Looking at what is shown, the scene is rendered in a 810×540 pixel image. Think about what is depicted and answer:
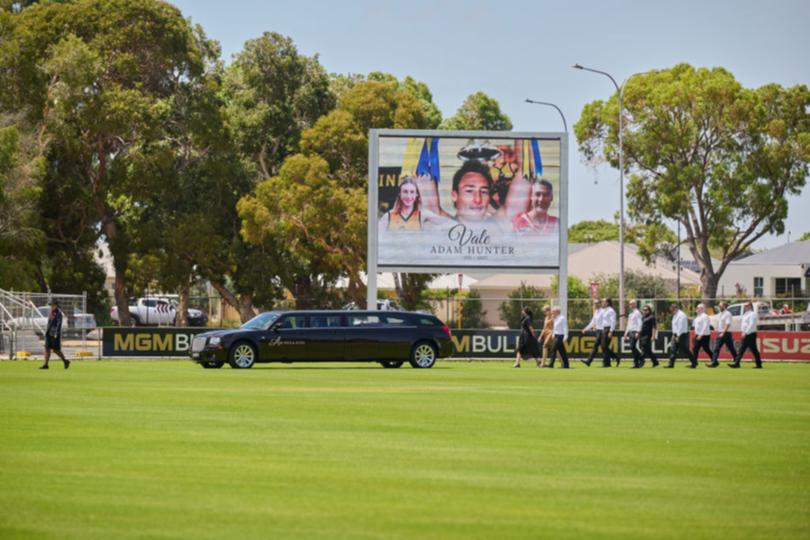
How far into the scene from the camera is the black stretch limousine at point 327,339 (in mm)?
35281

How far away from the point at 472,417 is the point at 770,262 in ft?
263

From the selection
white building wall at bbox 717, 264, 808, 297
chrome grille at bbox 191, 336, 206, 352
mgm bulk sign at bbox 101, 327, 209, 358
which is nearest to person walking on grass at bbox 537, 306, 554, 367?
chrome grille at bbox 191, 336, 206, 352

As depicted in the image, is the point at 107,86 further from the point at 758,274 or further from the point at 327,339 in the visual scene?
the point at 758,274

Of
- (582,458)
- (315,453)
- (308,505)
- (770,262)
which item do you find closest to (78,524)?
(308,505)

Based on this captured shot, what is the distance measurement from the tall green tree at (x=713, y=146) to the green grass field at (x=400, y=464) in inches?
1967

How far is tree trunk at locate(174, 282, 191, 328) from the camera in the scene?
62125 mm

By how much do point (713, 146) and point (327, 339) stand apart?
139 feet

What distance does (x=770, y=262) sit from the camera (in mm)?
94875

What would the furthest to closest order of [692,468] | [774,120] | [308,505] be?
[774,120] < [692,468] < [308,505]

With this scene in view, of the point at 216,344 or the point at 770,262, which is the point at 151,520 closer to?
the point at 216,344

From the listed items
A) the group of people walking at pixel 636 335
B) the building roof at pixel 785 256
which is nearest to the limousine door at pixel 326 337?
the group of people walking at pixel 636 335

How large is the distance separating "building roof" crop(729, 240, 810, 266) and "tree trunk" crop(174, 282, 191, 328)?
143ft

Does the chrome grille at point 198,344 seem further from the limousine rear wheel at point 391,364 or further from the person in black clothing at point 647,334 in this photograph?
the person in black clothing at point 647,334

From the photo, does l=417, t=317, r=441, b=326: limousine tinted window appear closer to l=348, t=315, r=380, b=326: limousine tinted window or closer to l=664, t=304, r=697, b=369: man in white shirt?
l=348, t=315, r=380, b=326: limousine tinted window
